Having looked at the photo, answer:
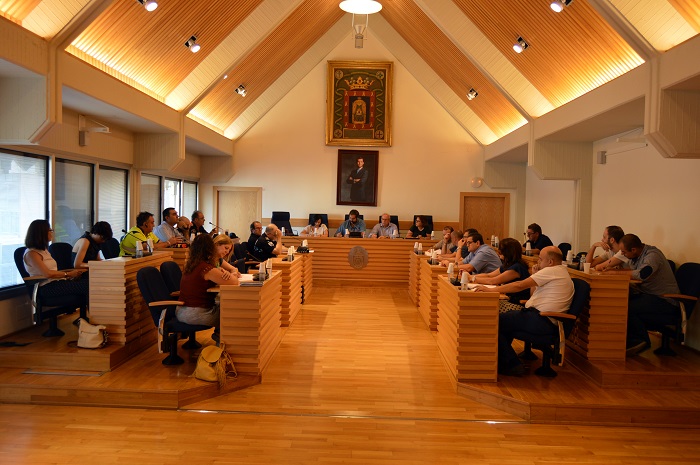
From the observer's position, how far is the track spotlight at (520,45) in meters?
6.88

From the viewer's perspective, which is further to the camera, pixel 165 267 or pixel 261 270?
pixel 165 267

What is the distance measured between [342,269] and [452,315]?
5559mm

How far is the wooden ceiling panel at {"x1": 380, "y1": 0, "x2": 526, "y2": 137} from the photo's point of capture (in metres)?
9.21

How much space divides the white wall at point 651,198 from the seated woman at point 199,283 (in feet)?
16.4

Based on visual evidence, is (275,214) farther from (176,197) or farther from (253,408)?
(253,408)

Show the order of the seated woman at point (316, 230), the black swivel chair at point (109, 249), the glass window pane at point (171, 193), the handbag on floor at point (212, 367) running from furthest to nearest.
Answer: the seated woman at point (316, 230), the glass window pane at point (171, 193), the black swivel chair at point (109, 249), the handbag on floor at point (212, 367)

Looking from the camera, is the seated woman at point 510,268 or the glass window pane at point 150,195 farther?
the glass window pane at point 150,195

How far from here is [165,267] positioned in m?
5.27

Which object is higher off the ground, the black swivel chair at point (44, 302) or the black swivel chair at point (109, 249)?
the black swivel chair at point (109, 249)

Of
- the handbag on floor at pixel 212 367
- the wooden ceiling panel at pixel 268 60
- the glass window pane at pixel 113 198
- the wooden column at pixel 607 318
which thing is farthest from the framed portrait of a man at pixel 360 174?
the handbag on floor at pixel 212 367

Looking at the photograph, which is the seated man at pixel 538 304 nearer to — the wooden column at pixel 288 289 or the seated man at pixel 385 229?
the wooden column at pixel 288 289

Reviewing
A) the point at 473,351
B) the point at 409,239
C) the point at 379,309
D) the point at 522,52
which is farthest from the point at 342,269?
the point at 473,351

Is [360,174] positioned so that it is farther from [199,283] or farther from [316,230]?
[199,283]

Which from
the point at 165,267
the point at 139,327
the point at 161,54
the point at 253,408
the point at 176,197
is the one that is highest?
the point at 161,54
